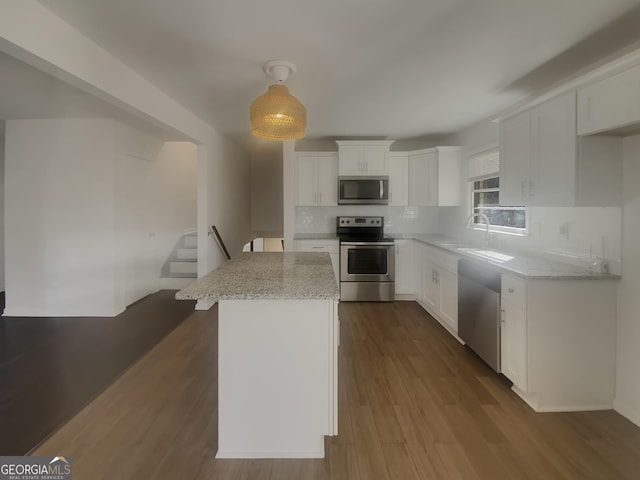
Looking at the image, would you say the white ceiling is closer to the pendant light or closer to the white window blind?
the pendant light

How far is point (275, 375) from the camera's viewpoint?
1.72 metres

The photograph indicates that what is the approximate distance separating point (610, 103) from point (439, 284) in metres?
2.30

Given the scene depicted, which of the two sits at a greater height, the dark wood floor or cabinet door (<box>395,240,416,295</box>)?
cabinet door (<box>395,240,416,295</box>)

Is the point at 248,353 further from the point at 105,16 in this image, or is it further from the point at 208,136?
the point at 208,136

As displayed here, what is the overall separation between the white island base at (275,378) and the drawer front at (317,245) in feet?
9.07

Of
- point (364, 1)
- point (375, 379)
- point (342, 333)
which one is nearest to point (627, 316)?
point (375, 379)

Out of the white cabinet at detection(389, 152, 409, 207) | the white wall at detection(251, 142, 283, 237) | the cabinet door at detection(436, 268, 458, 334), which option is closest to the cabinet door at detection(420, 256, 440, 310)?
the cabinet door at detection(436, 268, 458, 334)

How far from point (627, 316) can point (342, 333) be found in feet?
7.35

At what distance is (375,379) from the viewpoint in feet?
8.21

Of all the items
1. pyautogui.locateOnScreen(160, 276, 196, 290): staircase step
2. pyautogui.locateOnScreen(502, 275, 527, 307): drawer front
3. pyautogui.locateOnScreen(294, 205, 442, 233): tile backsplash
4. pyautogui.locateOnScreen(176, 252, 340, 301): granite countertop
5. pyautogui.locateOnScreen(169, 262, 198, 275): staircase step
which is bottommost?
pyautogui.locateOnScreen(160, 276, 196, 290): staircase step

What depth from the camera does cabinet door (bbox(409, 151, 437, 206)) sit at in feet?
14.6

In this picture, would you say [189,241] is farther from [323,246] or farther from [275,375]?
[275,375]

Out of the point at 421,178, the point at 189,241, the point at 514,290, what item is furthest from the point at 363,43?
the point at 189,241

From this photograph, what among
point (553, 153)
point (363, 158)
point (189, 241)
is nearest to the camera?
point (553, 153)
